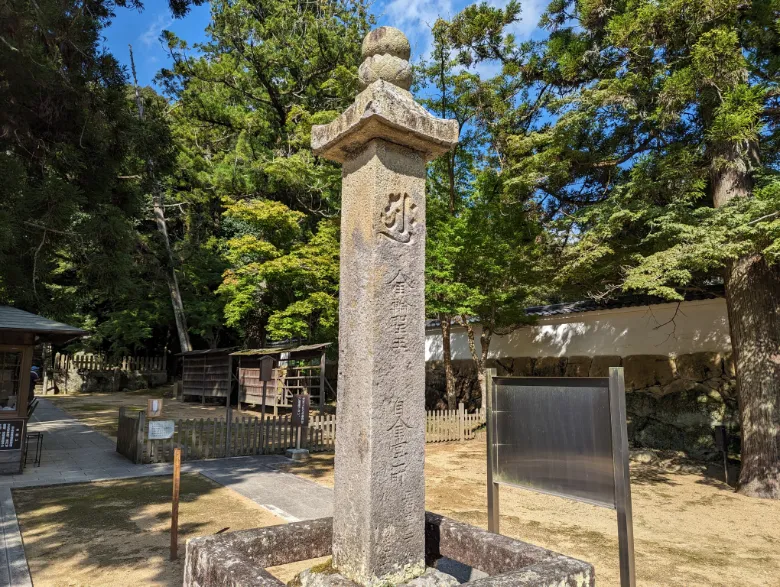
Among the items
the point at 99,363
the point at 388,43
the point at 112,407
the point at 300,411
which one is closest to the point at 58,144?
the point at 300,411

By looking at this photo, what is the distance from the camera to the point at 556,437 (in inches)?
146

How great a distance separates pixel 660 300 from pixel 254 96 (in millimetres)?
18984

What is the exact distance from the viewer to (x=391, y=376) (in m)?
3.13

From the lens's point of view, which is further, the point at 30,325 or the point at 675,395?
the point at 675,395

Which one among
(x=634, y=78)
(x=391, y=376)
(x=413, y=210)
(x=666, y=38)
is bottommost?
(x=391, y=376)

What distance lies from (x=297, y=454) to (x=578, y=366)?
7665 millimetres

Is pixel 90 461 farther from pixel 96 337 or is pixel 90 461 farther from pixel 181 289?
pixel 96 337

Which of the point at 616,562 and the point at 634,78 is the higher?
the point at 634,78

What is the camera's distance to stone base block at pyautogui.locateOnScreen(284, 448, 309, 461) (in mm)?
10460

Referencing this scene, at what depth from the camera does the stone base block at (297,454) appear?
1046 cm

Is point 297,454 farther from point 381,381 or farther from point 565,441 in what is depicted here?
point 381,381

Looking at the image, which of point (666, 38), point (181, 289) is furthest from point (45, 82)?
point (181, 289)

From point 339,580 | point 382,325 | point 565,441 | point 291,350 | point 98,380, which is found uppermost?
point 291,350

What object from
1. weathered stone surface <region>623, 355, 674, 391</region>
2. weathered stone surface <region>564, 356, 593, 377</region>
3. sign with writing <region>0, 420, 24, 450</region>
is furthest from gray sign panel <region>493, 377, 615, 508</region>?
weathered stone surface <region>564, 356, 593, 377</region>
